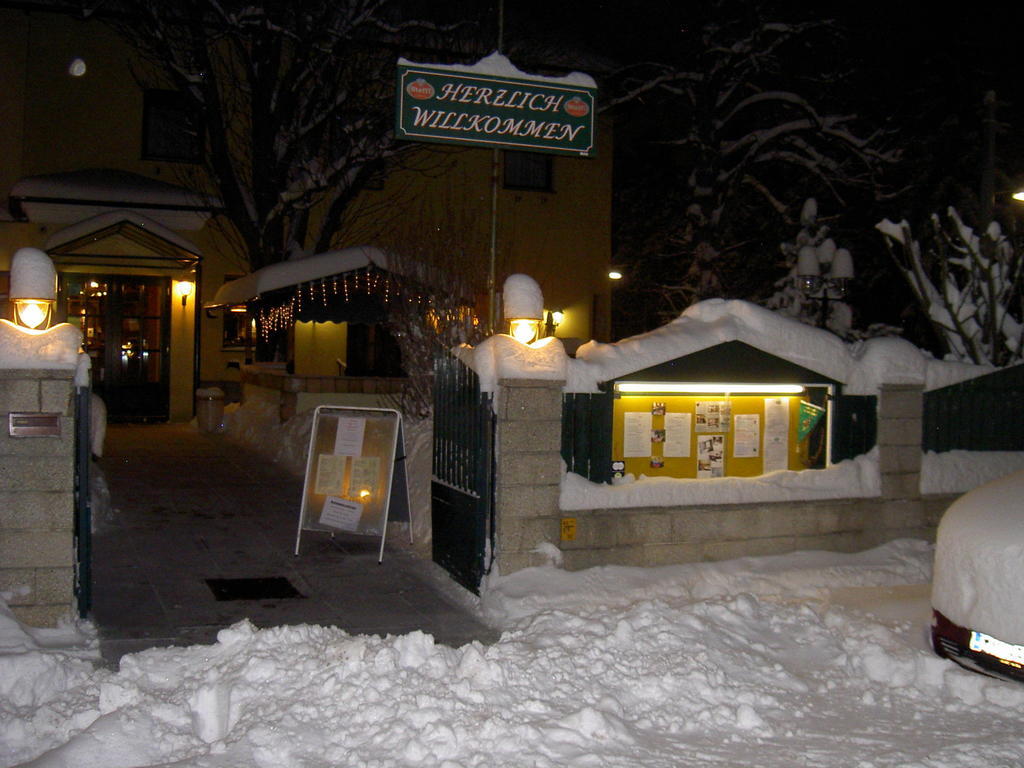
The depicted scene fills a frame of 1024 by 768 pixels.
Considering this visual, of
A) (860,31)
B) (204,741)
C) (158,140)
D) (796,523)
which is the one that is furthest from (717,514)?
(158,140)

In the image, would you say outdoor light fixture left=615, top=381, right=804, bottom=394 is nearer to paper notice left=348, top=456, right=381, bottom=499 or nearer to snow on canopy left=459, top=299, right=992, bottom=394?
snow on canopy left=459, top=299, right=992, bottom=394

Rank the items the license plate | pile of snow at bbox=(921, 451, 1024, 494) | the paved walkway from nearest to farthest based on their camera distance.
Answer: the license plate
the paved walkway
pile of snow at bbox=(921, 451, 1024, 494)

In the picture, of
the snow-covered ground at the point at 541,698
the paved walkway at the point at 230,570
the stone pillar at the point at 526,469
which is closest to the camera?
the snow-covered ground at the point at 541,698

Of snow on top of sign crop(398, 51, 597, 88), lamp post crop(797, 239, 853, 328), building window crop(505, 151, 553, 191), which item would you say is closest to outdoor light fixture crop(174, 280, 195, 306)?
building window crop(505, 151, 553, 191)

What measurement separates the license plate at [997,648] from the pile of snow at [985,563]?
38 millimetres

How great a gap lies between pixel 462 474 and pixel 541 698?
121 inches

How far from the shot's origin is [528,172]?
23609 millimetres

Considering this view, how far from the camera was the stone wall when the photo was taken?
7910mm

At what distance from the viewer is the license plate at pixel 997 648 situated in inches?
220

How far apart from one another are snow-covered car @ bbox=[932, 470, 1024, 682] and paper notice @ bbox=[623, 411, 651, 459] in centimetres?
276

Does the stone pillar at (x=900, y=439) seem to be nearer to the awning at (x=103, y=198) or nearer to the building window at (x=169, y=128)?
the awning at (x=103, y=198)

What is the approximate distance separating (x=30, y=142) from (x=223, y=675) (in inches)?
682

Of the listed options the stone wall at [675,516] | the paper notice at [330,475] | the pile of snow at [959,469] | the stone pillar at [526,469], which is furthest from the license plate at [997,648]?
the paper notice at [330,475]

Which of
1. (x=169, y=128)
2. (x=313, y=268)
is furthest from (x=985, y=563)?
(x=169, y=128)
